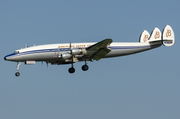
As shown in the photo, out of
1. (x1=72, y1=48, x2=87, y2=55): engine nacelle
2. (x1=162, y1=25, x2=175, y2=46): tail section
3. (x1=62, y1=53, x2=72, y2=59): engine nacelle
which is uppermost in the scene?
(x1=162, y1=25, x2=175, y2=46): tail section

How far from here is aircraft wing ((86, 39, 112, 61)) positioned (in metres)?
38.6

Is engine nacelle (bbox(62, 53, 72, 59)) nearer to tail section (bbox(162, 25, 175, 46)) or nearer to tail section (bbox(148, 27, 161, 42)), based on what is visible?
tail section (bbox(148, 27, 161, 42))

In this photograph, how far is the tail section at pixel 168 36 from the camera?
44.7 m

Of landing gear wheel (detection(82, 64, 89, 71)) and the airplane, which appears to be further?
landing gear wheel (detection(82, 64, 89, 71))

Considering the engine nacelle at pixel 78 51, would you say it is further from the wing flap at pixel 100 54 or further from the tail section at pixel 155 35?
the tail section at pixel 155 35

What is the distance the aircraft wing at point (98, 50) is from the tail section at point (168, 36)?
9.10 metres

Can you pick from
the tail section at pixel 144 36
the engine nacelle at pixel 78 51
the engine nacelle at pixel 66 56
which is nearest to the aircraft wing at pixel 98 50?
the engine nacelle at pixel 78 51

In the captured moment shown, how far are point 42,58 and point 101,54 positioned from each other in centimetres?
714

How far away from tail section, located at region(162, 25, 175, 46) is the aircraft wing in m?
9.10

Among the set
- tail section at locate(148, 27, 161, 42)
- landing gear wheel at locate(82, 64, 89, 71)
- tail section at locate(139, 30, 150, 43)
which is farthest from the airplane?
tail section at locate(148, 27, 161, 42)

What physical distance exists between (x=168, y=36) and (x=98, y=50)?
11.1 metres

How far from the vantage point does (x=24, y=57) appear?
39.3m

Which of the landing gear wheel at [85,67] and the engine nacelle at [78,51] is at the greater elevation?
the engine nacelle at [78,51]

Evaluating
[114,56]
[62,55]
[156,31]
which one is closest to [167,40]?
[156,31]
